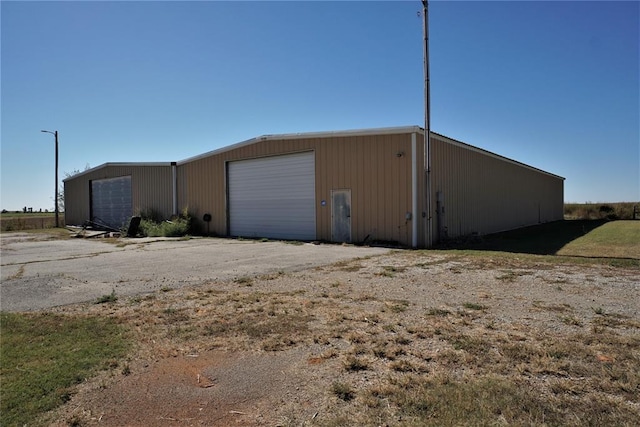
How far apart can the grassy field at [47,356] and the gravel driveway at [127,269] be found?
1.23 metres

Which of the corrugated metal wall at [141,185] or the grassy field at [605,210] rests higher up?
the corrugated metal wall at [141,185]

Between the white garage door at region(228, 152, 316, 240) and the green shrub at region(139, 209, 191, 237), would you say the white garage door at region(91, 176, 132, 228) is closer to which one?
the green shrub at region(139, 209, 191, 237)

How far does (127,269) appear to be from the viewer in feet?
30.3

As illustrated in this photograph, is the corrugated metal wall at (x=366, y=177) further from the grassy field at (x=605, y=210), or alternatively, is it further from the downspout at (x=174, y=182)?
the grassy field at (x=605, y=210)

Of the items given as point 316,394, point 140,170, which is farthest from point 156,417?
point 140,170

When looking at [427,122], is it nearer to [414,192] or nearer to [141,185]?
[414,192]

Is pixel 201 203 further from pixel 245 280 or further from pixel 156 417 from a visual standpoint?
pixel 156 417

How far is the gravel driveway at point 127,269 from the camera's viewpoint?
672 cm

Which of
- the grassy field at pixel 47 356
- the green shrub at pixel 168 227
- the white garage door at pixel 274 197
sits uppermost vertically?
the white garage door at pixel 274 197

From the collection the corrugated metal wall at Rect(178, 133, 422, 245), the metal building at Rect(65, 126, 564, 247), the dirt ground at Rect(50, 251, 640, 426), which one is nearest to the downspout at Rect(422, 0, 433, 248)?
the metal building at Rect(65, 126, 564, 247)

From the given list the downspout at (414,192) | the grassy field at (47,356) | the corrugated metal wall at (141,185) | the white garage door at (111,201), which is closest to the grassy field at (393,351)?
the grassy field at (47,356)

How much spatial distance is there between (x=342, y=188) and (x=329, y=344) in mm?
11456

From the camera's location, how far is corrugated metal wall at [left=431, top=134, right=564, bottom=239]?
1540 centimetres

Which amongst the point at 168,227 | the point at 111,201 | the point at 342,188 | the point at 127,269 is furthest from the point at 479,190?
the point at 111,201
